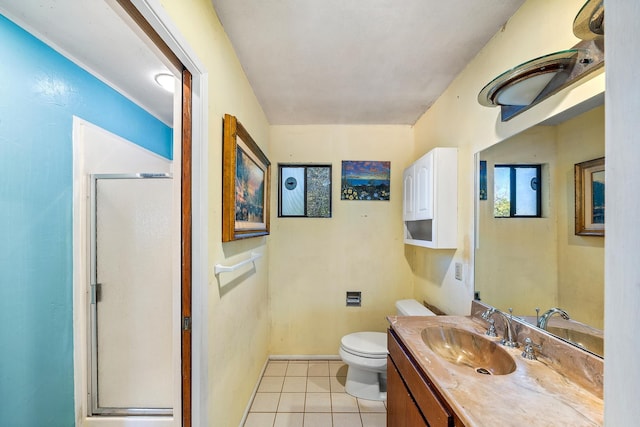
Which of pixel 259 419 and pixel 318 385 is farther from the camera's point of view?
pixel 318 385

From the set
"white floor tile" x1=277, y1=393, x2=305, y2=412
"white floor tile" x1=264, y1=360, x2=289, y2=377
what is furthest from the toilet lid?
"white floor tile" x1=264, y1=360, x2=289, y2=377

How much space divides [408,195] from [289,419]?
6.25 feet

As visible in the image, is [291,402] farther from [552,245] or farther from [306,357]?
[552,245]

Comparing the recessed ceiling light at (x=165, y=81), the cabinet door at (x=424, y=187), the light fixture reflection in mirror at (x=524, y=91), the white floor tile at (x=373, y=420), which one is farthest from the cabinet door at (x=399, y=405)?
the recessed ceiling light at (x=165, y=81)

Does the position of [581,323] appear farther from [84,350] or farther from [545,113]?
[84,350]

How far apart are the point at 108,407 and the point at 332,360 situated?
5.69 feet

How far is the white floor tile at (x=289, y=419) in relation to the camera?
5.86 ft

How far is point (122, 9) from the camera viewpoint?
2.61 ft

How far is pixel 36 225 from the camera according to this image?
1.33 m

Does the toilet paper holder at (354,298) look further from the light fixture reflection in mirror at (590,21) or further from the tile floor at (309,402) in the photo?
the light fixture reflection in mirror at (590,21)

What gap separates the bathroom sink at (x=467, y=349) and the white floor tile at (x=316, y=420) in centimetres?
100

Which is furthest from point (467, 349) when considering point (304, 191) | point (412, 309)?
point (304, 191)

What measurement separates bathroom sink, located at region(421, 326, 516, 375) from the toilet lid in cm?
68

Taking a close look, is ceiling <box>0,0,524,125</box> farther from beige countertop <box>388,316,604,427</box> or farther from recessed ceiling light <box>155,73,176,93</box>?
beige countertop <box>388,316,604,427</box>
